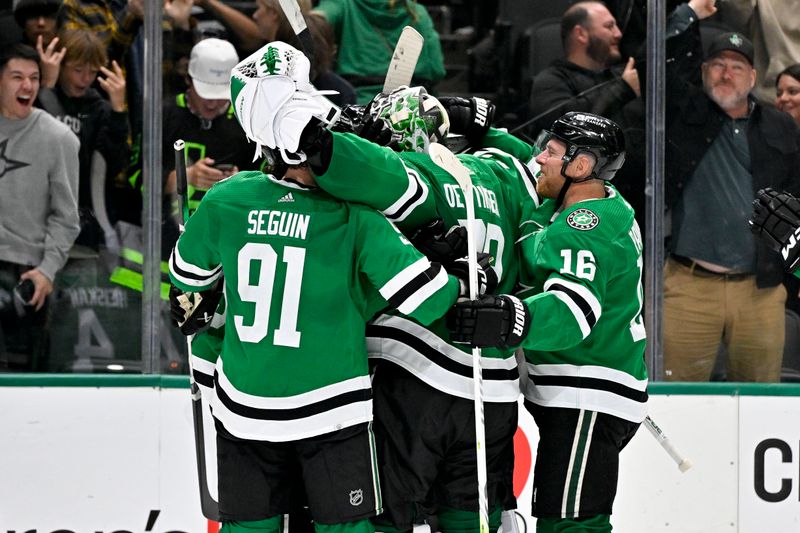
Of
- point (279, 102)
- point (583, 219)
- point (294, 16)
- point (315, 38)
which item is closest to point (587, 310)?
point (583, 219)

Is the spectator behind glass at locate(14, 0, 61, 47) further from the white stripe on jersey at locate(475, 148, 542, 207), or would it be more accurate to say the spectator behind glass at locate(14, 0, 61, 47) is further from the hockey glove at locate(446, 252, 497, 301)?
the hockey glove at locate(446, 252, 497, 301)

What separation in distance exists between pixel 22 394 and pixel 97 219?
0.60 m

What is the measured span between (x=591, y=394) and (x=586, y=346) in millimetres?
114

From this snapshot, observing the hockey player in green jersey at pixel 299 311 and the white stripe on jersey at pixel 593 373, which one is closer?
Result: the hockey player in green jersey at pixel 299 311

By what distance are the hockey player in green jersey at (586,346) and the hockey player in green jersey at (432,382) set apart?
0.33ft

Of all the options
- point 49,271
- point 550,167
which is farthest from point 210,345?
point 49,271

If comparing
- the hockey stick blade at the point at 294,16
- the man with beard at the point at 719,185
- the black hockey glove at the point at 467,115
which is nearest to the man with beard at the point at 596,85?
the man with beard at the point at 719,185

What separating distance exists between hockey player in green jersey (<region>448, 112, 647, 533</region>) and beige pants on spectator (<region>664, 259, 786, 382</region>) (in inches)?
37.8

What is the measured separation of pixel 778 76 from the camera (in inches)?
159

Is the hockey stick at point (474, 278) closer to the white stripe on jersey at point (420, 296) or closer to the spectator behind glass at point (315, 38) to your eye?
the white stripe on jersey at point (420, 296)

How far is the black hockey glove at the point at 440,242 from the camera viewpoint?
282cm

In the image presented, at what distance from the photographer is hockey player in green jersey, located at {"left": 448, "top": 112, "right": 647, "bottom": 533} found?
286cm

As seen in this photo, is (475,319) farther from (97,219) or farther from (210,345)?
(97,219)

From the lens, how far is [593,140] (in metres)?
2.94
